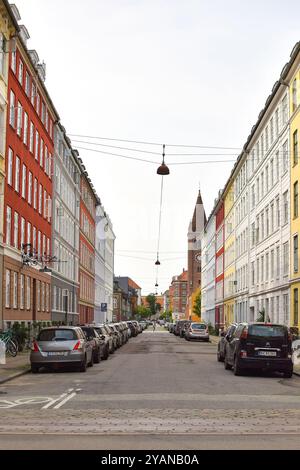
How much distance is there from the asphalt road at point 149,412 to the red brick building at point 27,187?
16133 millimetres

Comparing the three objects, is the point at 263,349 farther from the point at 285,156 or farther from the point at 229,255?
the point at 229,255

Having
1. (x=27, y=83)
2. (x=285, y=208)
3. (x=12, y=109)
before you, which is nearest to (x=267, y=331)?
(x=12, y=109)

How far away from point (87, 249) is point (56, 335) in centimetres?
5671

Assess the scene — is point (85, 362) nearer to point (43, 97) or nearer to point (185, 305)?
point (43, 97)

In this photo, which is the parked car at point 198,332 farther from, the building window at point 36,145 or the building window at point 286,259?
the building window at point 36,145

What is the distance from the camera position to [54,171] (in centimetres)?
5447

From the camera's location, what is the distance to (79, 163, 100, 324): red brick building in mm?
73750

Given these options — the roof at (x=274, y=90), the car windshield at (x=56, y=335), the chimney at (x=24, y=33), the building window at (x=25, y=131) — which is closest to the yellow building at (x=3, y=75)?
the chimney at (x=24, y=33)

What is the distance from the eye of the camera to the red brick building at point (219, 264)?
85.4 m

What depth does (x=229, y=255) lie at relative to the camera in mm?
77938

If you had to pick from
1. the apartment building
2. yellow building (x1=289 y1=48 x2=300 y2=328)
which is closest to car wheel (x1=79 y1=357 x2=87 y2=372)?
yellow building (x1=289 y1=48 x2=300 y2=328)

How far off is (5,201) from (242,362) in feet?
58.5

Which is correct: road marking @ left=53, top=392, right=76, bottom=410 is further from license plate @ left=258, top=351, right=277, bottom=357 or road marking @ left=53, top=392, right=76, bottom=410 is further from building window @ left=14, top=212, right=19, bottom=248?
building window @ left=14, top=212, right=19, bottom=248

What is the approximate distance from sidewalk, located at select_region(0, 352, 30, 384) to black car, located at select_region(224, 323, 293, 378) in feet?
22.2
